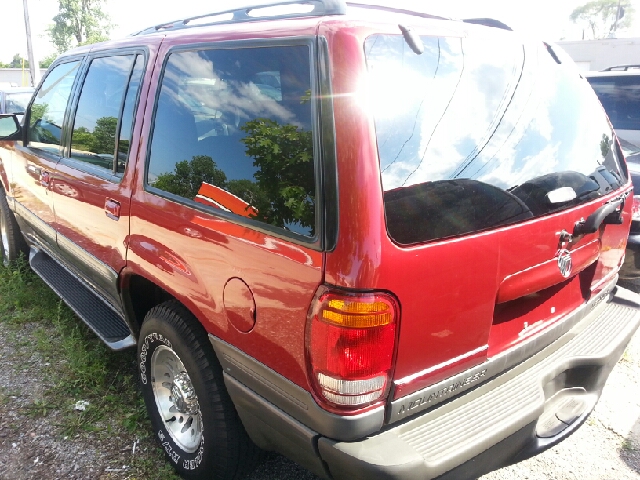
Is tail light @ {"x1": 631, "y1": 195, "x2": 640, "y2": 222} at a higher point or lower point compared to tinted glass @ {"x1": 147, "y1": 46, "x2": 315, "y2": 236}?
lower

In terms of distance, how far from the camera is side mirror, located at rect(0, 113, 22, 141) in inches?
157

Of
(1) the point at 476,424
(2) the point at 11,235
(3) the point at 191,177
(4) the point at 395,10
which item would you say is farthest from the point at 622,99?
(2) the point at 11,235

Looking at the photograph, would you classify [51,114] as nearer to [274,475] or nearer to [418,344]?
[274,475]

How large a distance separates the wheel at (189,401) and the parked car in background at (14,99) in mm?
9078

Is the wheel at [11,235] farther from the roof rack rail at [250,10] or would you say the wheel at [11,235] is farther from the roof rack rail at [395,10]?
the roof rack rail at [395,10]

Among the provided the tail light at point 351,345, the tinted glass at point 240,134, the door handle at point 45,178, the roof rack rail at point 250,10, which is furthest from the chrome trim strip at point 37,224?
the tail light at point 351,345

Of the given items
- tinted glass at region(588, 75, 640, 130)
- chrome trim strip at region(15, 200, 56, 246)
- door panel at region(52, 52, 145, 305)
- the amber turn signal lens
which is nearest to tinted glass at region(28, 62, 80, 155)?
door panel at region(52, 52, 145, 305)

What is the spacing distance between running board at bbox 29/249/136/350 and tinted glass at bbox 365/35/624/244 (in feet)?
5.94

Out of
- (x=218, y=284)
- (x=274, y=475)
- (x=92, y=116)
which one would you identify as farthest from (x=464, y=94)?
(x=92, y=116)

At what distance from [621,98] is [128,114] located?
556 cm

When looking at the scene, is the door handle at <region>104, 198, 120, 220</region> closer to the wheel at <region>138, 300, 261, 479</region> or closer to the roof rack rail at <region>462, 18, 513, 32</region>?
the wheel at <region>138, 300, 261, 479</region>

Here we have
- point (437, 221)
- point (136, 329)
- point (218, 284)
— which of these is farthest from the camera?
point (136, 329)

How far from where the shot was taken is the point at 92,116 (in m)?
2.98

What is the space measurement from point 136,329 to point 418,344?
5.43 feet
